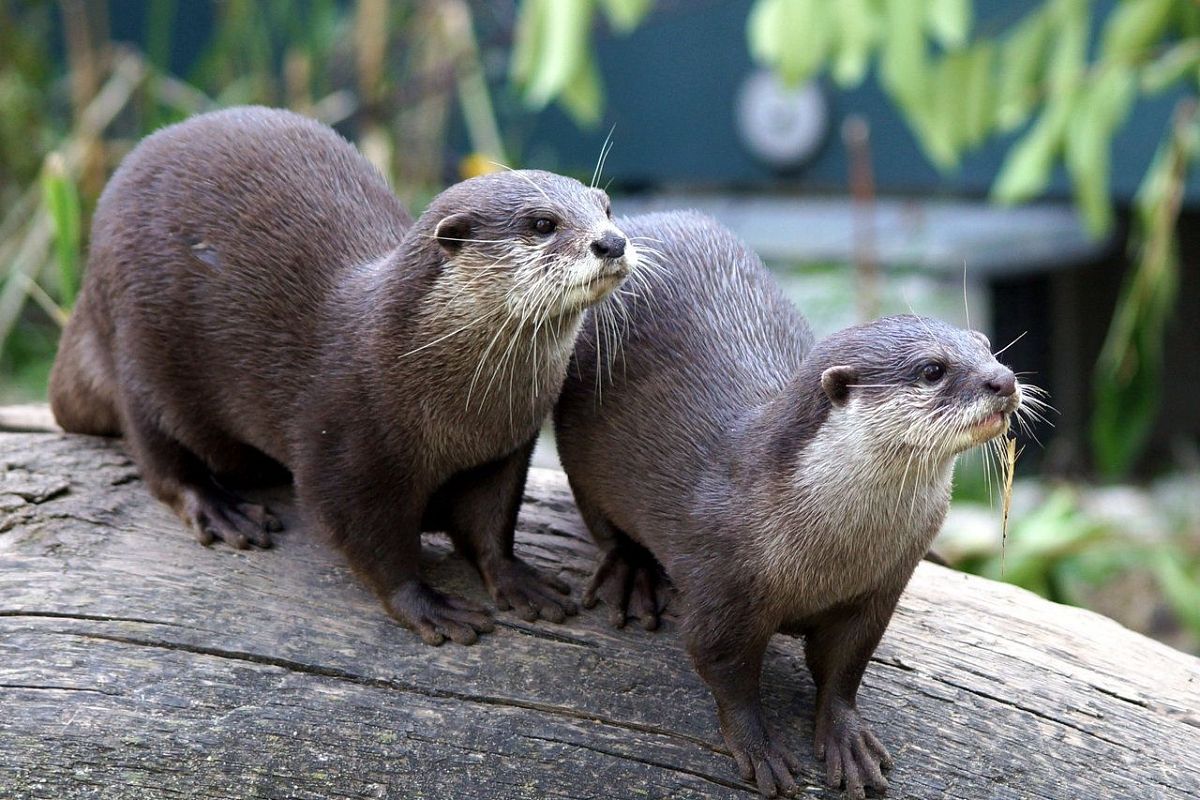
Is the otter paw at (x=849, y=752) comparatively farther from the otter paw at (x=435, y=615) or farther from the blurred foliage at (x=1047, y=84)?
the blurred foliage at (x=1047, y=84)

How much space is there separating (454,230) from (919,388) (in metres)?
0.72

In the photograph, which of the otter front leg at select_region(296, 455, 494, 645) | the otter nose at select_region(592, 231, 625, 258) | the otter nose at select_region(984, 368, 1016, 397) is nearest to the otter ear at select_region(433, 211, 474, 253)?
the otter nose at select_region(592, 231, 625, 258)

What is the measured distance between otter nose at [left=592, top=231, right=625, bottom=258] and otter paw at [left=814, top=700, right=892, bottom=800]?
0.77 m

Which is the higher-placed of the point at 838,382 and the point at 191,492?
the point at 838,382

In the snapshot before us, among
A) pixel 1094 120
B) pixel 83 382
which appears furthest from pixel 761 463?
pixel 1094 120

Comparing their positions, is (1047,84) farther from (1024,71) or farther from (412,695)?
(412,695)

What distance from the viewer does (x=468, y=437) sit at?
212cm

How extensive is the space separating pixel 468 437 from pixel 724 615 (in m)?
0.48

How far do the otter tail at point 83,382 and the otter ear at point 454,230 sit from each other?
0.83 meters

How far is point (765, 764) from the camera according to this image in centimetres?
202

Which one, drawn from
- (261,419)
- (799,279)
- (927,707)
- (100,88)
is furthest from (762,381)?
(799,279)

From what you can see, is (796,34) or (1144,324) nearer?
(796,34)

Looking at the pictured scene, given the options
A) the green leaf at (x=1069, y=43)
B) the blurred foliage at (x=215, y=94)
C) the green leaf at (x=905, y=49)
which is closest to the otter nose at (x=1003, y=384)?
the green leaf at (x=905, y=49)

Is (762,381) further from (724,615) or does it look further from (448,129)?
(448,129)
